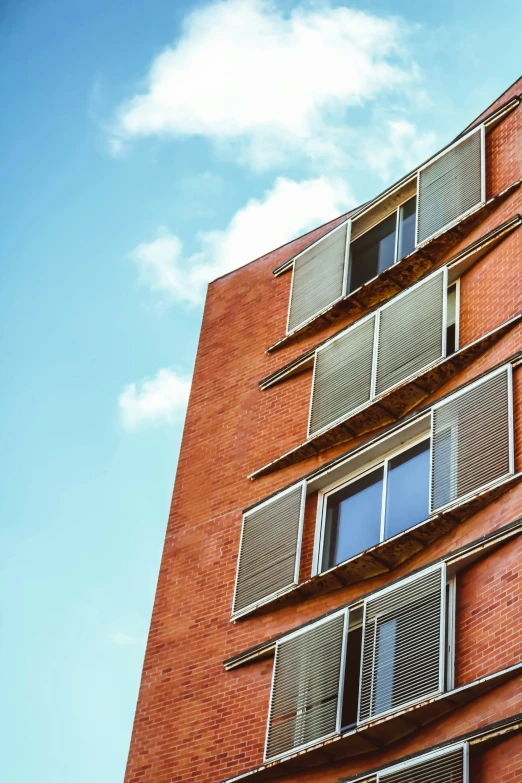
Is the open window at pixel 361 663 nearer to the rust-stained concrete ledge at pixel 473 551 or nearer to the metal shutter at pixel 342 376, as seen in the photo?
the rust-stained concrete ledge at pixel 473 551

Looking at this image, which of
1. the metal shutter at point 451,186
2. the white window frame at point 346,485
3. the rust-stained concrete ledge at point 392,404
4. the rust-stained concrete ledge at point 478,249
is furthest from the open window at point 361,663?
the metal shutter at point 451,186

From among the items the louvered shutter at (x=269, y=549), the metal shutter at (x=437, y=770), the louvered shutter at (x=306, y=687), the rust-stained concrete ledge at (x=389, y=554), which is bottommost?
the metal shutter at (x=437, y=770)

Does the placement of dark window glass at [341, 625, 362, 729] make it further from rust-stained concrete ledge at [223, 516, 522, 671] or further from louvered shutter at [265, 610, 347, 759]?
rust-stained concrete ledge at [223, 516, 522, 671]

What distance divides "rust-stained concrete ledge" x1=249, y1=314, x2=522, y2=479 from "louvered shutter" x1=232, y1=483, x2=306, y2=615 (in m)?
0.59

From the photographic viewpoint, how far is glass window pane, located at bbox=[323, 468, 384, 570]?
42.5ft

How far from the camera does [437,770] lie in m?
9.61

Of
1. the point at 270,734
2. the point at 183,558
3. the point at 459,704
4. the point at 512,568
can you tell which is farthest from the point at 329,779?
the point at 183,558

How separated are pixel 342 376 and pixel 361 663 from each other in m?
4.54

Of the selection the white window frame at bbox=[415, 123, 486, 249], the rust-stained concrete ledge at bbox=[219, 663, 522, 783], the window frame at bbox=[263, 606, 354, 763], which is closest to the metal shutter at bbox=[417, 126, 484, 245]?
the white window frame at bbox=[415, 123, 486, 249]

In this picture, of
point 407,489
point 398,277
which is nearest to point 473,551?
point 407,489

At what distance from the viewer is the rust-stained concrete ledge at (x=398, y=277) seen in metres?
14.6

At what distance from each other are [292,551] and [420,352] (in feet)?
9.05

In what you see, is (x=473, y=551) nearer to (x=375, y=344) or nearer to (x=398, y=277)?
(x=375, y=344)

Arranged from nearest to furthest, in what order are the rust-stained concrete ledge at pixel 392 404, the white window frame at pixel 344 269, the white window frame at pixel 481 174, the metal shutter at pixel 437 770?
the metal shutter at pixel 437 770 → the rust-stained concrete ledge at pixel 392 404 → the white window frame at pixel 481 174 → the white window frame at pixel 344 269
